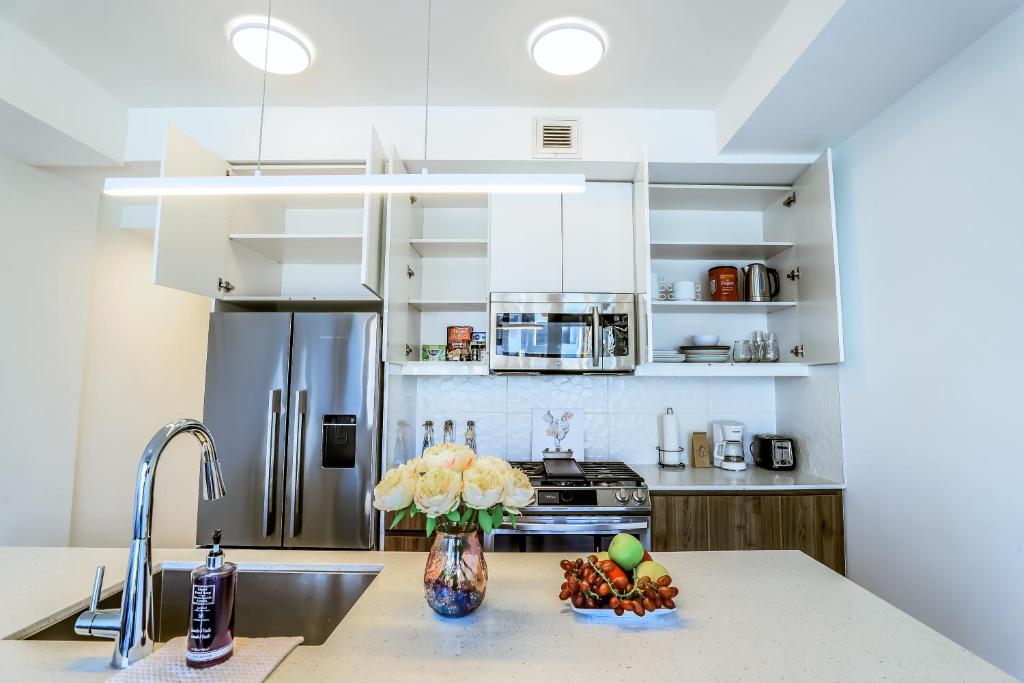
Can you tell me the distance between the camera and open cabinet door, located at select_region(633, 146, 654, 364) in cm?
252

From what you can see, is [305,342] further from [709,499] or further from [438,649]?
[709,499]

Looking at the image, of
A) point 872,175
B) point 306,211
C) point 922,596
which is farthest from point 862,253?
point 306,211

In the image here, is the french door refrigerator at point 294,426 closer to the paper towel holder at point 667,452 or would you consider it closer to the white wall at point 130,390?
the white wall at point 130,390

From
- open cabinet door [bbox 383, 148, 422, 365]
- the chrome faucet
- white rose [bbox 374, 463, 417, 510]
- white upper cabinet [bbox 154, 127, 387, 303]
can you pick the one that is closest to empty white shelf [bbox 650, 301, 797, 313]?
open cabinet door [bbox 383, 148, 422, 365]

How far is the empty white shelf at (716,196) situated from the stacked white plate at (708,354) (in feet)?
2.87

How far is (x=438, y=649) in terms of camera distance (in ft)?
3.09

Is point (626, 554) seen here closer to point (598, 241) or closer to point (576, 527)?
point (576, 527)

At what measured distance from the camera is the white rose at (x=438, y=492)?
0.97 m

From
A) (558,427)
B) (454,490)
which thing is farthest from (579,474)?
(454,490)

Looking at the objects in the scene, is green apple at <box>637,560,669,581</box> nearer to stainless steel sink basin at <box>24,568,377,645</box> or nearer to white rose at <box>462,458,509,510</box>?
white rose at <box>462,458,509,510</box>

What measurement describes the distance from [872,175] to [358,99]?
2455 mm

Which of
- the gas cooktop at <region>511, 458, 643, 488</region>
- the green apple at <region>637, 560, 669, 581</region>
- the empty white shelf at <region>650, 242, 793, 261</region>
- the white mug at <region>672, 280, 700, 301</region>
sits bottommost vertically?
the gas cooktop at <region>511, 458, 643, 488</region>

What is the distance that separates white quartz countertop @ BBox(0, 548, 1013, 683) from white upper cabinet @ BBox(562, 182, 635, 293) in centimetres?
164

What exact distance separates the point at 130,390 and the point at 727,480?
3431mm
